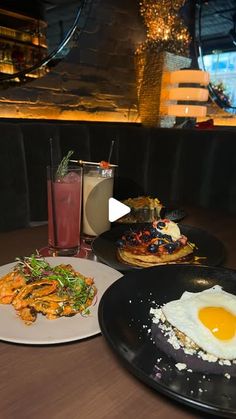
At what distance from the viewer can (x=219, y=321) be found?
0.69m

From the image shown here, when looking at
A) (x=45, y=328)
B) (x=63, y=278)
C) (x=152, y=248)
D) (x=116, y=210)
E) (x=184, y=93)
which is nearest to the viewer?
(x=45, y=328)

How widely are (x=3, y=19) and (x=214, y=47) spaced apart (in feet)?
10.3

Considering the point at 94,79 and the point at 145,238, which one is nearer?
the point at 145,238

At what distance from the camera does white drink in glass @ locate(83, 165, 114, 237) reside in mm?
1229

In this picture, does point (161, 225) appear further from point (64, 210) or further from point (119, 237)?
point (64, 210)

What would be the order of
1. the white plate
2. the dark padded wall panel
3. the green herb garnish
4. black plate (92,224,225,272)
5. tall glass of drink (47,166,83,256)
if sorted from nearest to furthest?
1. the white plate
2. the green herb garnish
3. black plate (92,224,225,272)
4. tall glass of drink (47,166,83,256)
5. the dark padded wall panel

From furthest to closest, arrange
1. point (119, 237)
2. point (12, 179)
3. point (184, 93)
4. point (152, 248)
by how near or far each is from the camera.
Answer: point (184, 93) → point (12, 179) → point (119, 237) → point (152, 248)

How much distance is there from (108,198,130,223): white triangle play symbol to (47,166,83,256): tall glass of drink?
203 mm

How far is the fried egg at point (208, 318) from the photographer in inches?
24.7

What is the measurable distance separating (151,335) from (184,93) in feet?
11.4

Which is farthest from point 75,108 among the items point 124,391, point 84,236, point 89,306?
point 124,391

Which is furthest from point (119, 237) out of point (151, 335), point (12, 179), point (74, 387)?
→ point (12, 179)

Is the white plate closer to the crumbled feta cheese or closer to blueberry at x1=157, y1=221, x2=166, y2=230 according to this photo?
the crumbled feta cheese

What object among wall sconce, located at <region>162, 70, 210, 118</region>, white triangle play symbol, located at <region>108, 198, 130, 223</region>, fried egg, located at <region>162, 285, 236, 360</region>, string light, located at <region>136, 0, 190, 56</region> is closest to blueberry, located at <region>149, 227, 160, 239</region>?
white triangle play symbol, located at <region>108, 198, 130, 223</region>
